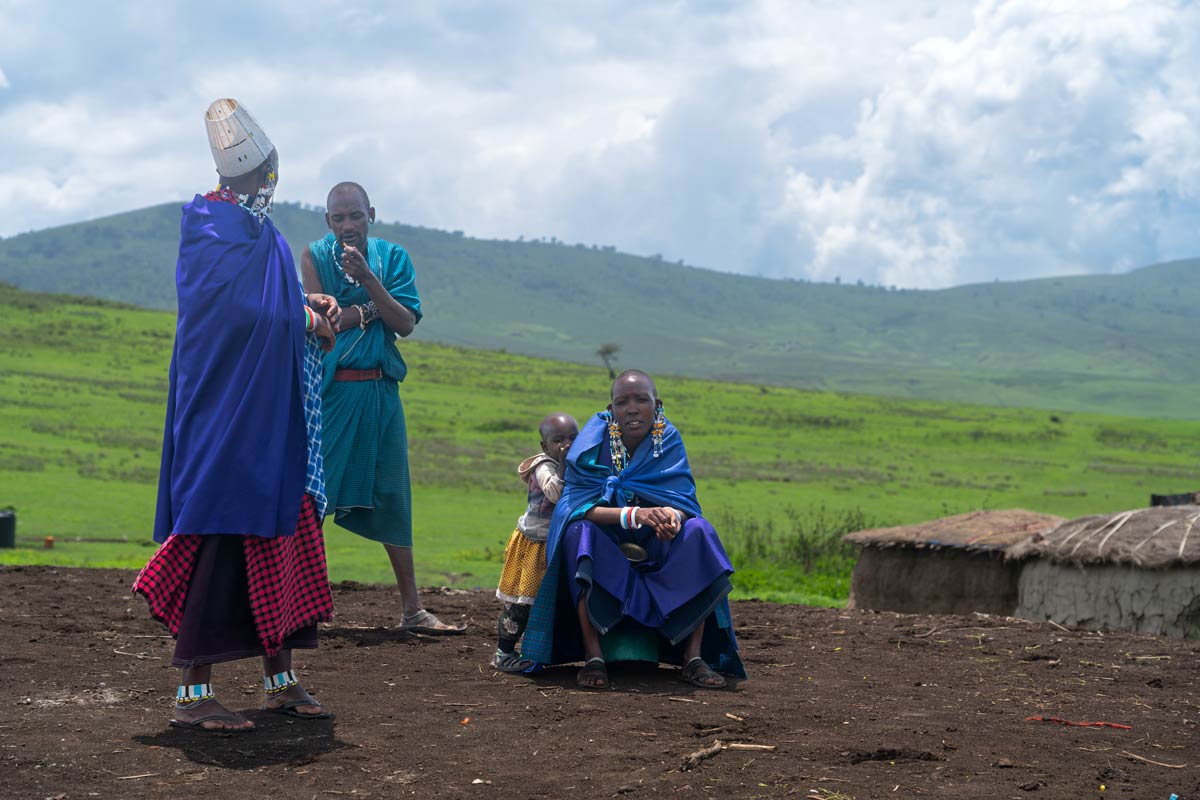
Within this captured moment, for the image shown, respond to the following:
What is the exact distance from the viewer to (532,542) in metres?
7.11

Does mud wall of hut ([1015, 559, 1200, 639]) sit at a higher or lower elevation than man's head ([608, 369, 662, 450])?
lower

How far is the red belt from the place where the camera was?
7922mm

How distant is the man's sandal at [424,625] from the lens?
8.07m

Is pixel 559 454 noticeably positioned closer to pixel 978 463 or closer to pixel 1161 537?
pixel 1161 537

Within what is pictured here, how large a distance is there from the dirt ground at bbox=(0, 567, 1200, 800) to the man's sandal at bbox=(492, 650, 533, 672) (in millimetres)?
91

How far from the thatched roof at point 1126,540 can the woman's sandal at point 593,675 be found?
4.65 metres

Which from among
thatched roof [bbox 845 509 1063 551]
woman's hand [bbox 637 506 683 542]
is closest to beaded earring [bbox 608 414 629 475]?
woman's hand [bbox 637 506 683 542]

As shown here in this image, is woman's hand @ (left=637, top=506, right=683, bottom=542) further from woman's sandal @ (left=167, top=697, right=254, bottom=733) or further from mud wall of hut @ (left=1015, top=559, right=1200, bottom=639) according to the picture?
mud wall of hut @ (left=1015, top=559, right=1200, bottom=639)

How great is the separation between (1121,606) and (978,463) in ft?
112

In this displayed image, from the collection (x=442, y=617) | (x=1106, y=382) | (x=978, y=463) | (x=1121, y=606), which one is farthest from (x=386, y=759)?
(x=1106, y=382)

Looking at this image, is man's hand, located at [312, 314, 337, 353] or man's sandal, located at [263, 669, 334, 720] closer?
man's sandal, located at [263, 669, 334, 720]

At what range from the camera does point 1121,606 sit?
9.53 meters

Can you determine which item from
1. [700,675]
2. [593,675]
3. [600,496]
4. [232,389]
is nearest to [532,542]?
[600,496]

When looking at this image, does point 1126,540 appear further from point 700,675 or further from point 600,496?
point 600,496
